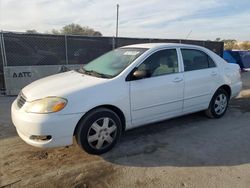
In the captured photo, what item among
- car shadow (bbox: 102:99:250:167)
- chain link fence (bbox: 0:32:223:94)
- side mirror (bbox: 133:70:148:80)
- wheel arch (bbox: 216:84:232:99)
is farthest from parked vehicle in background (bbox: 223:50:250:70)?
side mirror (bbox: 133:70:148:80)

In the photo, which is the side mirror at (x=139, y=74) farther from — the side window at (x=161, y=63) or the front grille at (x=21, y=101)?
the front grille at (x=21, y=101)

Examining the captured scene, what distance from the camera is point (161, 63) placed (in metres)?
4.52

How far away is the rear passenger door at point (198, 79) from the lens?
4.82 meters

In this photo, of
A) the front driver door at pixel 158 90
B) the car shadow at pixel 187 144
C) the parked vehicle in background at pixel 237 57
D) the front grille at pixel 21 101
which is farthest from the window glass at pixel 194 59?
the parked vehicle in background at pixel 237 57

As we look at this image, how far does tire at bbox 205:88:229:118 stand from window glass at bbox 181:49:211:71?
2.25ft

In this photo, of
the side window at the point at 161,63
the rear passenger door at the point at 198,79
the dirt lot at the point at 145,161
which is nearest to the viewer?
the dirt lot at the point at 145,161

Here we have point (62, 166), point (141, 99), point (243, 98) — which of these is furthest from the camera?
point (243, 98)

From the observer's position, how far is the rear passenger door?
4.82m

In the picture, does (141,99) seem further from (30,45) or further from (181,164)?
(30,45)

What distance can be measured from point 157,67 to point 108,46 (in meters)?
6.14

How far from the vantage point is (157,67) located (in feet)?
14.6

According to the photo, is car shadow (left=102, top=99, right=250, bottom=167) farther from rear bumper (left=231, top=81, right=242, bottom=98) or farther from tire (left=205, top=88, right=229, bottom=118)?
rear bumper (left=231, top=81, right=242, bottom=98)

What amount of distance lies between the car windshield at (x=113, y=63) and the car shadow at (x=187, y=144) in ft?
3.86

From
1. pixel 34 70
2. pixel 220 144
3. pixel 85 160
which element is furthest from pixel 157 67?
pixel 34 70
